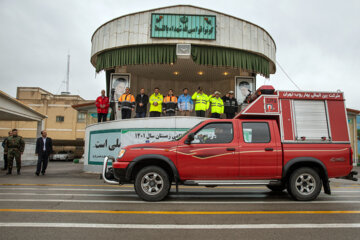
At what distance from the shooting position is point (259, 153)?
643cm

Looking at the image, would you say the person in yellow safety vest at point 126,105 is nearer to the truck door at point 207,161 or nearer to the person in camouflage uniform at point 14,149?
the person in camouflage uniform at point 14,149

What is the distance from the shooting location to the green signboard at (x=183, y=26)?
14.5 meters

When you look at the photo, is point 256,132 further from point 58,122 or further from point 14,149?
point 58,122

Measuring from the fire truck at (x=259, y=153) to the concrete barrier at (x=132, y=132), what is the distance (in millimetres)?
5487

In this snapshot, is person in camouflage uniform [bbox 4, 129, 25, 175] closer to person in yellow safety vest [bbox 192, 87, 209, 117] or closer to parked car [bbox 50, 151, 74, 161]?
person in yellow safety vest [bbox 192, 87, 209, 117]

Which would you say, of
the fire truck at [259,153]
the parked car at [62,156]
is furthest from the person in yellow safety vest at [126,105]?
the parked car at [62,156]

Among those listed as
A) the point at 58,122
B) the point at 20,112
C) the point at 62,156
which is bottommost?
the point at 62,156

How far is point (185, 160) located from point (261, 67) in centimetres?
1113

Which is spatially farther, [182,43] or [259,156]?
[182,43]
